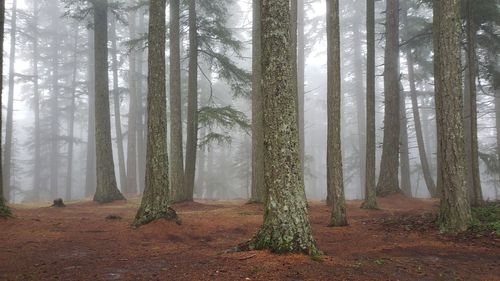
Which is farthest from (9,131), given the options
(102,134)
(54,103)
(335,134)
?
(335,134)

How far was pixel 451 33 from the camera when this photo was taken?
8625mm

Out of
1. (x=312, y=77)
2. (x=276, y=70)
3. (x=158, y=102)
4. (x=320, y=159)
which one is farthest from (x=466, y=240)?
(x=312, y=77)

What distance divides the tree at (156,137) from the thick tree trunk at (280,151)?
159 inches

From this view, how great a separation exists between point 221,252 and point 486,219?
6.55 meters

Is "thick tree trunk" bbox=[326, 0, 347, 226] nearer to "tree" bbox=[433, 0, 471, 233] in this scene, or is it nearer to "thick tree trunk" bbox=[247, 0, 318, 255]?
"tree" bbox=[433, 0, 471, 233]

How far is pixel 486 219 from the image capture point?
9.00 metres

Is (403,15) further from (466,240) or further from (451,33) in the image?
(466,240)

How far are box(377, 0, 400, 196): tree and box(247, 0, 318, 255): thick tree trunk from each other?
39.6 feet

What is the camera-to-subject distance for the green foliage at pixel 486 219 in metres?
8.07

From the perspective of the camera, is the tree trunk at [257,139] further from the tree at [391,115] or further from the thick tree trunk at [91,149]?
the thick tree trunk at [91,149]

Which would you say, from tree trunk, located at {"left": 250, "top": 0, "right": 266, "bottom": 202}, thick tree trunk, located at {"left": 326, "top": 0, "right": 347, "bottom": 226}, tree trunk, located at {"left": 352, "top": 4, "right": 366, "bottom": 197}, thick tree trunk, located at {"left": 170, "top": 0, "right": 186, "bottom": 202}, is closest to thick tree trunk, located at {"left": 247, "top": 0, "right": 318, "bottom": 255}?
thick tree trunk, located at {"left": 326, "top": 0, "right": 347, "bottom": 226}

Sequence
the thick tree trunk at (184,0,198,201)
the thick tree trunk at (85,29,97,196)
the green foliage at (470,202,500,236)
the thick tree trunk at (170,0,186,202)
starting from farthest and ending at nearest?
1. the thick tree trunk at (85,29,97,196)
2. the thick tree trunk at (184,0,198,201)
3. the thick tree trunk at (170,0,186,202)
4. the green foliage at (470,202,500,236)

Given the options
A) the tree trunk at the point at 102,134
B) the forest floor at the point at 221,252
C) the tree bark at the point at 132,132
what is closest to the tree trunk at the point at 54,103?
the tree bark at the point at 132,132

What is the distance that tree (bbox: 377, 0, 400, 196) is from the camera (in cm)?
1717
